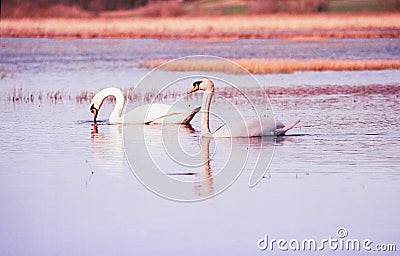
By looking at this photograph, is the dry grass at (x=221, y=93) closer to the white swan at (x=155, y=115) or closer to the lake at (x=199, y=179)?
the lake at (x=199, y=179)

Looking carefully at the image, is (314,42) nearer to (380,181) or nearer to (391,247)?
(380,181)

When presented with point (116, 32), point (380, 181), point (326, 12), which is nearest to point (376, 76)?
point (380, 181)

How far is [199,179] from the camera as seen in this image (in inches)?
374

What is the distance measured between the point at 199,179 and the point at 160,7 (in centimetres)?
3563

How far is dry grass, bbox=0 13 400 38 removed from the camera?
125ft

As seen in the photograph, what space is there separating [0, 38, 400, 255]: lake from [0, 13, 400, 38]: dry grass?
2016cm

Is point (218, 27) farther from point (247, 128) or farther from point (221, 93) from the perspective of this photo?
point (247, 128)

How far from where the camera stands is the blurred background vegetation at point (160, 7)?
42.2m

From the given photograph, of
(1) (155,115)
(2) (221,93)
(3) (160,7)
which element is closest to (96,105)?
(1) (155,115)

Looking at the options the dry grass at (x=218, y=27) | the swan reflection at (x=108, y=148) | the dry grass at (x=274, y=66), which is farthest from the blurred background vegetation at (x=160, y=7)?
the swan reflection at (x=108, y=148)

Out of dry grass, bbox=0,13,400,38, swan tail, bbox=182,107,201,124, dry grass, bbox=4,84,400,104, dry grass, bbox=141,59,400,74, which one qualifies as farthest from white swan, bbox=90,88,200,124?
dry grass, bbox=0,13,400,38

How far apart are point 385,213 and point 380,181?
120 centimetres

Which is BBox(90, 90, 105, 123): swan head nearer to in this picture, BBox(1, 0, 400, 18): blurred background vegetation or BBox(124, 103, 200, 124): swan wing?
BBox(124, 103, 200, 124): swan wing

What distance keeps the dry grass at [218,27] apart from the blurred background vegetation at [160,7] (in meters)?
0.52
